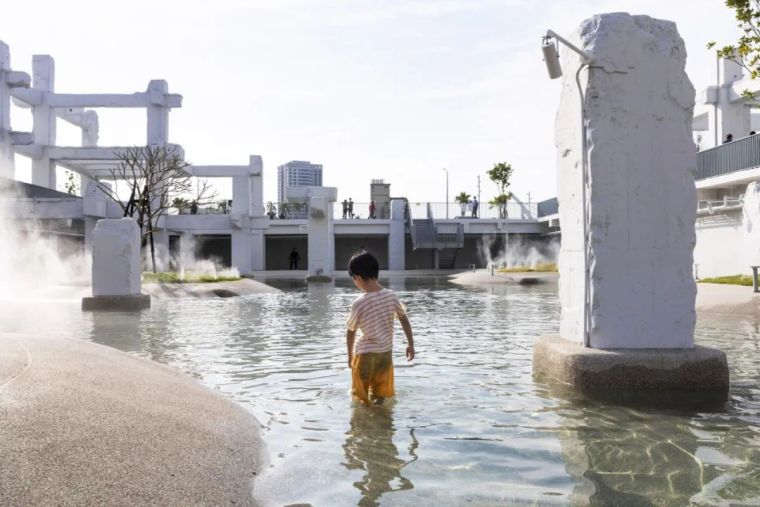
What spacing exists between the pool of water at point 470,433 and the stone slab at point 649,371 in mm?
220

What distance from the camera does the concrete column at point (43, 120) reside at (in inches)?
1667

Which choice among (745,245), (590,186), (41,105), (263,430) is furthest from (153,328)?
(41,105)

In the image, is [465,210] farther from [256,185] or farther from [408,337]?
[408,337]

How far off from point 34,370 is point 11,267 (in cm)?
3028

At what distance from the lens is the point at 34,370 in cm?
488

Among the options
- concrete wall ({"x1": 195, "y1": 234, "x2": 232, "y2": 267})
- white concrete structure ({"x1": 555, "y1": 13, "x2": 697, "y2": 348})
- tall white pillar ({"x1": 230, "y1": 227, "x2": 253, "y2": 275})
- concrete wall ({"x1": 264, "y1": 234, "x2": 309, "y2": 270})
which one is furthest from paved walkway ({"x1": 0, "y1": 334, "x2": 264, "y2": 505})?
concrete wall ({"x1": 264, "y1": 234, "x2": 309, "y2": 270})

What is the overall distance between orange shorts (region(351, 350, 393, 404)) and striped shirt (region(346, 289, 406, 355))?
0.08 metres

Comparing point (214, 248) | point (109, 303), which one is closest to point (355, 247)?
point (214, 248)

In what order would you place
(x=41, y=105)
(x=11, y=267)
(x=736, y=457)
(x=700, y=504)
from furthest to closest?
(x=41, y=105), (x=11, y=267), (x=736, y=457), (x=700, y=504)

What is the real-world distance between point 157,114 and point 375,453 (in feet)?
135

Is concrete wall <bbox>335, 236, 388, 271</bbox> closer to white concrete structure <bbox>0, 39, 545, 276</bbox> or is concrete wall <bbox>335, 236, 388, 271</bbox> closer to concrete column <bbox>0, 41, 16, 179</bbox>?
white concrete structure <bbox>0, 39, 545, 276</bbox>

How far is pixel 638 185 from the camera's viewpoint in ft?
22.5

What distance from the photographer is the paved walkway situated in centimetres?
343

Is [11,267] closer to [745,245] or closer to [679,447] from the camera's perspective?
[745,245]
